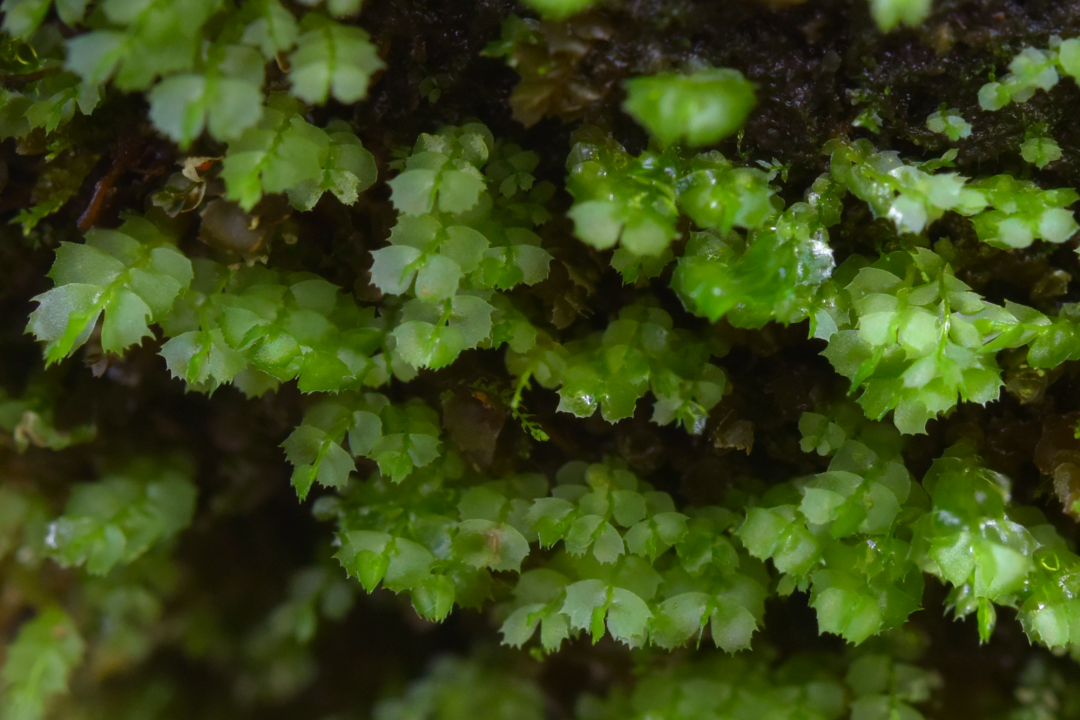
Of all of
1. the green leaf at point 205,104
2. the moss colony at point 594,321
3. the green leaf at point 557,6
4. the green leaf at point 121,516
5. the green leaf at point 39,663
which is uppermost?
the green leaf at point 557,6

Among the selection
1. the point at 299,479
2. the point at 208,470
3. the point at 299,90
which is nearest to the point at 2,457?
the point at 208,470

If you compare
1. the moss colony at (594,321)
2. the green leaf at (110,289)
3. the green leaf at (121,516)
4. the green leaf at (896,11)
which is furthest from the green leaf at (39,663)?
the green leaf at (896,11)

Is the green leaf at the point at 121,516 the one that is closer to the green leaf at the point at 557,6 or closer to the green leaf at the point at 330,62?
the green leaf at the point at 330,62

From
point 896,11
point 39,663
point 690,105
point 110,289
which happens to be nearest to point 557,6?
point 690,105

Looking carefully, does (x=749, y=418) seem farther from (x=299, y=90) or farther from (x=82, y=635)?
(x=82, y=635)

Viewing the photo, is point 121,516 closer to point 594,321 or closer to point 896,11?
point 594,321

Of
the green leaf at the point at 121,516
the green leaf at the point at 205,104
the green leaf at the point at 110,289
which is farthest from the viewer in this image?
the green leaf at the point at 121,516

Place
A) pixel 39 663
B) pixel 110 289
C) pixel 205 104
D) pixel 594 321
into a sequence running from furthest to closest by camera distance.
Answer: pixel 39 663, pixel 594 321, pixel 110 289, pixel 205 104

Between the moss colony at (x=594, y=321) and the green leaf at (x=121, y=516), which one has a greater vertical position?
the moss colony at (x=594, y=321)
